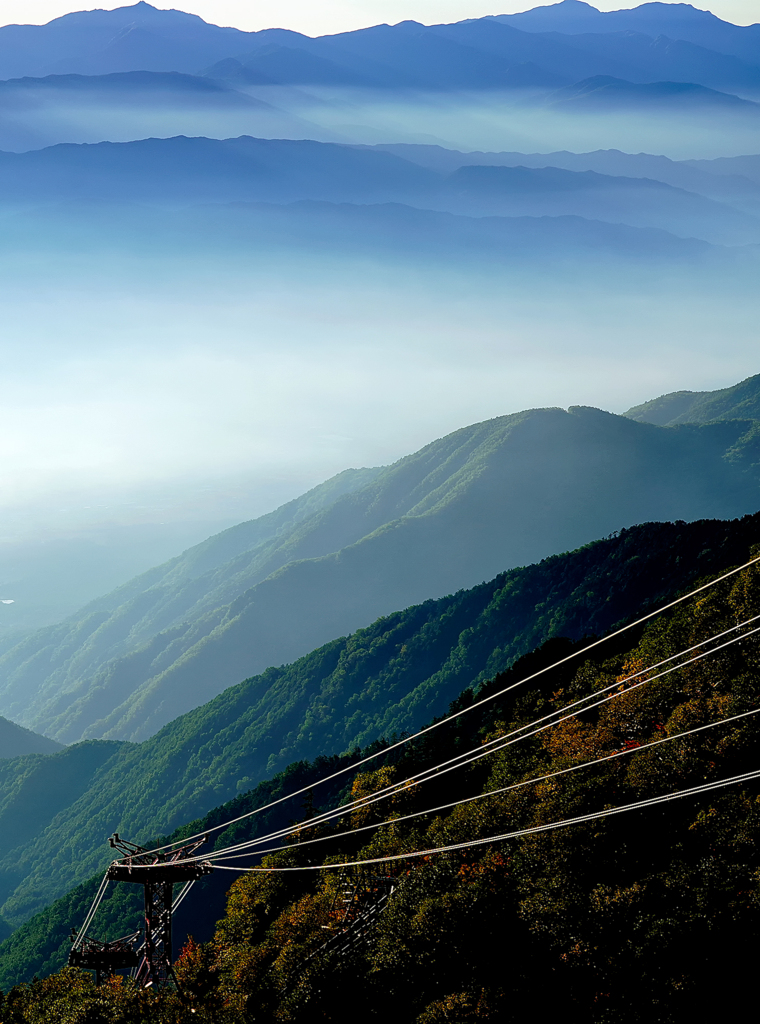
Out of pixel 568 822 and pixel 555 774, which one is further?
pixel 555 774

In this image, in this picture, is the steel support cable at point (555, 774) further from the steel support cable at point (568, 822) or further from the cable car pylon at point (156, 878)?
the cable car pylon at point (156, 878)

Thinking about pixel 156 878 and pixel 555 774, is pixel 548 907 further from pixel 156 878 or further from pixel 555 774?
pixel 156 878

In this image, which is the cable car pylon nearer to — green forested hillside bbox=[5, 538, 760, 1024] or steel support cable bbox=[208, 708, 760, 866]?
green forested hillside bbox=[5, 538, 760, 1024]

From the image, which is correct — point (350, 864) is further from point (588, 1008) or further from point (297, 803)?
point (297, 803)

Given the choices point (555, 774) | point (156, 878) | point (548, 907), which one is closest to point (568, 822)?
point (548, 907)

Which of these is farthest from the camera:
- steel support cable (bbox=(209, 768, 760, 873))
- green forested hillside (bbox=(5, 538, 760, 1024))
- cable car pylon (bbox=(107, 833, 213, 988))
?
cable car pylon (bbox=(107, 833, 213, 988))

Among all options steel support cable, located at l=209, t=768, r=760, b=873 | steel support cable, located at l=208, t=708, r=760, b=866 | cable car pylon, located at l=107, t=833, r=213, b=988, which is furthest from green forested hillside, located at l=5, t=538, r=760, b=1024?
cable car pylon, located at l=107, t=833, r=213, b=988

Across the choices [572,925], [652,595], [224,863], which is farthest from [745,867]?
[652,595]

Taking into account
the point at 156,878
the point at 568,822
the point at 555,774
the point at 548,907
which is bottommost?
the point at 548,907
